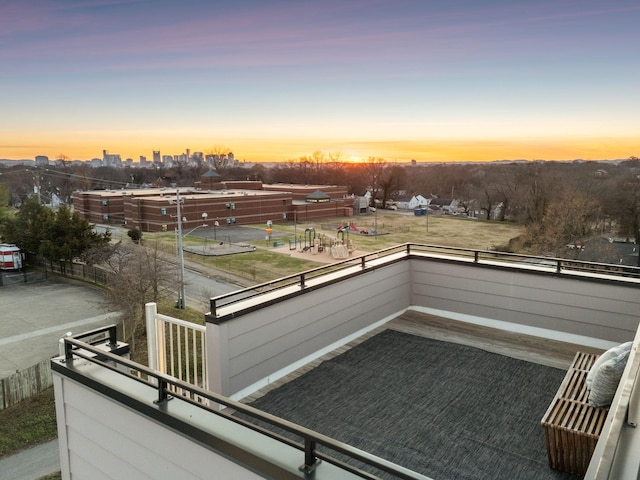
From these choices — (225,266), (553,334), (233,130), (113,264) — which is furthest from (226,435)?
(233,130)

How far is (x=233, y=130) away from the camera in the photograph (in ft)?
186

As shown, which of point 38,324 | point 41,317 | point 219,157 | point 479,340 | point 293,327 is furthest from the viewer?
point 219,157

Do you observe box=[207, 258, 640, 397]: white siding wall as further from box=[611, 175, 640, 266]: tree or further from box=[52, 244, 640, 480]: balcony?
box=[611, 175, 640, 266]: tree

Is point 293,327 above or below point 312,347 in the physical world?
above

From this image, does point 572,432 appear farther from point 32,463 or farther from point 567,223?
point 567,223

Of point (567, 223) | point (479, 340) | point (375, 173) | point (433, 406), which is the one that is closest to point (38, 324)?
point (479, 340)

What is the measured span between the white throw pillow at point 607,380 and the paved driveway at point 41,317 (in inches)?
649

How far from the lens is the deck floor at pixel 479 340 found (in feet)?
16.1

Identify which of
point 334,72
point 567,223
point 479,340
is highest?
point 334,72

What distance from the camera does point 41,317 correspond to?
20328 mm

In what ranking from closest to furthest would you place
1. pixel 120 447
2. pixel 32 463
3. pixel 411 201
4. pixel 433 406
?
pixel 120 447
pixel 433 406
pixel 32 463
pixel 411 201

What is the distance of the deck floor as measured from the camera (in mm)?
4895

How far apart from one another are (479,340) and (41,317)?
20795 millimetres

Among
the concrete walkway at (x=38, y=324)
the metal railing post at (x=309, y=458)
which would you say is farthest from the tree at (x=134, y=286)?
the metal railing post at (x=309, y=458)
